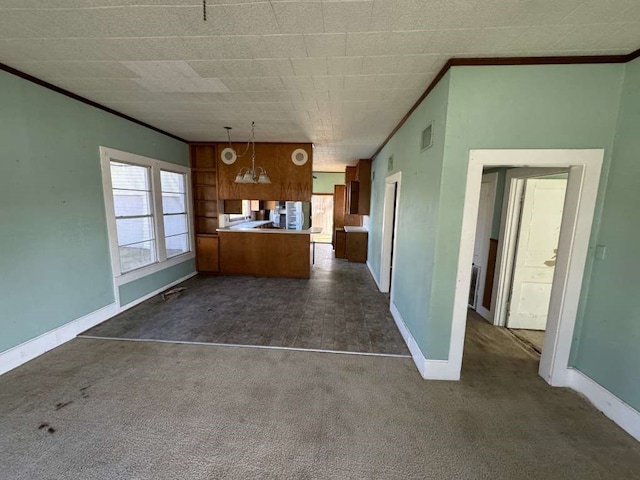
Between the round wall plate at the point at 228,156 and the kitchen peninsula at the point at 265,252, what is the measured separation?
1386 mm

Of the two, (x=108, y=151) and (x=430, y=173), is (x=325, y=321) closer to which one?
(x=430, y=173)

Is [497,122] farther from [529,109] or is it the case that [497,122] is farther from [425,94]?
[425,94]

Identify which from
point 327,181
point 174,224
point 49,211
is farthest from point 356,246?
point 49,211

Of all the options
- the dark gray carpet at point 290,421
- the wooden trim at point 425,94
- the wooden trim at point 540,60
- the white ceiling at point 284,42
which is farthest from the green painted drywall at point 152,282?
the wooden trim at point 540,60

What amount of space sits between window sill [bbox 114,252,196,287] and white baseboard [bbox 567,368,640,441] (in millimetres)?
5152

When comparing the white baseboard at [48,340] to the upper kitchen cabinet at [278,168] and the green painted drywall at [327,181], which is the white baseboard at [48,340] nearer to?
the upper kitchen cabinet at [278,168]

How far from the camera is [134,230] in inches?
160

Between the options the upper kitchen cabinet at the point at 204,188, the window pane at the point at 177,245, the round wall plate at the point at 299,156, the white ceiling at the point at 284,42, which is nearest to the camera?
the white ceiling at the point at 284,42

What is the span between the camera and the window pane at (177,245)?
494 centimetres

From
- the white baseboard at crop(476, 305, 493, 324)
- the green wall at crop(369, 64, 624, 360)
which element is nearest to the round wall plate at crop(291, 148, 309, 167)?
the green wall at crop(369, 64, 624, 360)

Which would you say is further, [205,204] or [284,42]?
[205,204]

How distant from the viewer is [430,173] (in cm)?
245

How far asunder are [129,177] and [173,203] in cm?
108

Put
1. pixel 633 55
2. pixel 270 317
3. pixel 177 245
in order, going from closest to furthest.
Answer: pixel 633 55 → pixel 270 317 → pixel 177 245
